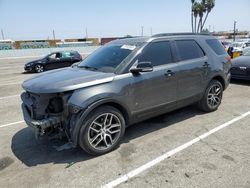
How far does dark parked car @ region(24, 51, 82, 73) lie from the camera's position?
48.9 ft

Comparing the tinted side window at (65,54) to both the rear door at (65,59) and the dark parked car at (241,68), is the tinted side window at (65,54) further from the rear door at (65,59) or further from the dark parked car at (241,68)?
the dark parked car at (241,68)

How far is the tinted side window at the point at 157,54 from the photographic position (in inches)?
162

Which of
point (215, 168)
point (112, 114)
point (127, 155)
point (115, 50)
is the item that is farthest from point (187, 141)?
point (115, 50)

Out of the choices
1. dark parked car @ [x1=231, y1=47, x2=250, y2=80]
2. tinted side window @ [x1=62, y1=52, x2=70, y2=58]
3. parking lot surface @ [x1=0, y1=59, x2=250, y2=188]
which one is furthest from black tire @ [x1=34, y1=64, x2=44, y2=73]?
dark parked car @ [x1=231, y1=47, x2=250, y2=80]

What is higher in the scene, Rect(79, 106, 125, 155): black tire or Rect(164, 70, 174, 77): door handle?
Rect(164, 70, 174, 77): door handle

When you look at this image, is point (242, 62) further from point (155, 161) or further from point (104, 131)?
point (104, 131)

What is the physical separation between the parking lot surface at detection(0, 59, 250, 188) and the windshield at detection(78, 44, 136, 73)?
4.55ft

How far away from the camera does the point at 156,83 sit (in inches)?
162

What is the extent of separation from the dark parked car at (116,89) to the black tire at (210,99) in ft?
0.21

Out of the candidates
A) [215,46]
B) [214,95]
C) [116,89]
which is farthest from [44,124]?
[215,46]

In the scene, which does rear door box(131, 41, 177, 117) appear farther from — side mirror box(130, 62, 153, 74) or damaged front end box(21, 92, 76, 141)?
damaged front end box(21, 92, 76, 141)

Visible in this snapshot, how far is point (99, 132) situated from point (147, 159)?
2.82 feet

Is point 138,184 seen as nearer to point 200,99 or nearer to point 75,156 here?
point 75,156

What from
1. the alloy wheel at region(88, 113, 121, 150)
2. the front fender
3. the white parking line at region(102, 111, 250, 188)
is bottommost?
the white parking line at region(102, 111, 250, 188)
